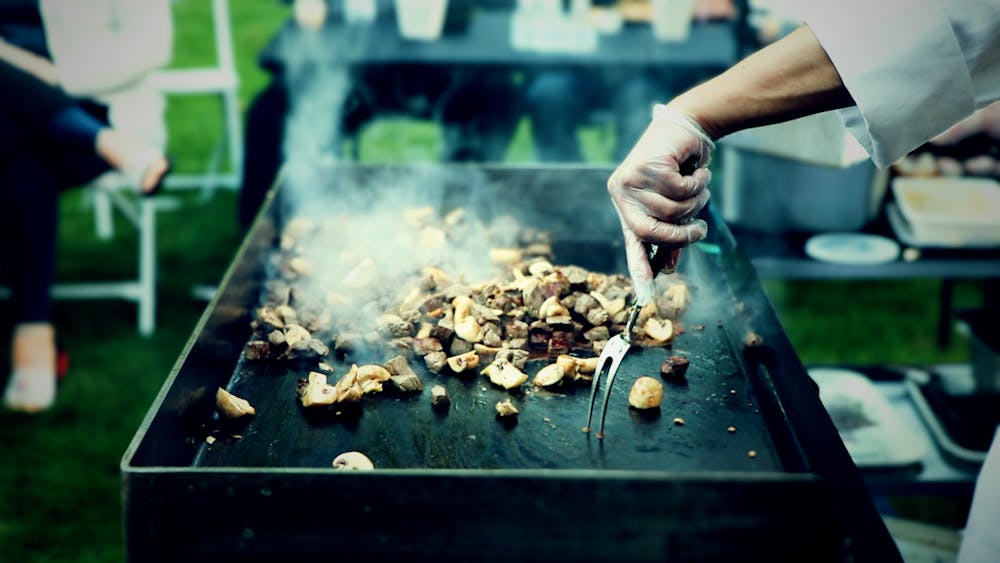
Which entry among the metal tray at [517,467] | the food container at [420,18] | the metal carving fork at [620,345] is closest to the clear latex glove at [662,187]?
the metal carving fork at [620,345]

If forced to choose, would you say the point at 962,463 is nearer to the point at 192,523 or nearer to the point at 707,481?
the point at 707,481

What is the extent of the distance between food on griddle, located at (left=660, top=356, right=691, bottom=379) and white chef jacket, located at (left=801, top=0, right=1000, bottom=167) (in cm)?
63

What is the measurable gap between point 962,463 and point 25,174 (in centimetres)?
369

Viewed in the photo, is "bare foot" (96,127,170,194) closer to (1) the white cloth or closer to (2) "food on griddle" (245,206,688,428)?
(1) the white cloth

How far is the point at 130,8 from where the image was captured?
3742 mm

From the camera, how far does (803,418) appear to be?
1.64 meters

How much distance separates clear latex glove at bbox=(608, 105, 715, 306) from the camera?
5.20ft

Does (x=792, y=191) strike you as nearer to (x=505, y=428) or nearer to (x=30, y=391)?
(x=505, y=428)

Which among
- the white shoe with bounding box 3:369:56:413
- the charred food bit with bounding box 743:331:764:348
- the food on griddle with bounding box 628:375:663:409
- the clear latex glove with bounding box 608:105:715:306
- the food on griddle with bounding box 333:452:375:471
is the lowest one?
the white shoe with bounding box 3:369:56:413

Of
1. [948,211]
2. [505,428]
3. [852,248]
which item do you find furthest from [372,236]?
[948,211]

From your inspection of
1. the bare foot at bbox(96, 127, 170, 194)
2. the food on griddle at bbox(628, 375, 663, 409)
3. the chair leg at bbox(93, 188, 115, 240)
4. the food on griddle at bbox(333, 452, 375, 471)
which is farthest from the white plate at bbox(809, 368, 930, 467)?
the chair leg at bbox(93, 188, 115, 240)

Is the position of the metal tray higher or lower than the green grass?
higher

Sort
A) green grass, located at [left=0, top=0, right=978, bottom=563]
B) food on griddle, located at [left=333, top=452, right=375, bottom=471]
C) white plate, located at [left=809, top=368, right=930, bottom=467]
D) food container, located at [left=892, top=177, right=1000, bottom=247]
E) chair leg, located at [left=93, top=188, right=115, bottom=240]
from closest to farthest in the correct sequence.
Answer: food on griddle, located at [left=333, top=452, right=375, bottom=471]
white plate, located at [left=809, top=368, right=930, bottom=467]
food container, located at [left=892, top=177, right=1000, bottom=247]
green grass, located at [left=0, top=0, right=978, bottom=563]
chair leg, located at [left=93, top=188, right=115, bottom=240]

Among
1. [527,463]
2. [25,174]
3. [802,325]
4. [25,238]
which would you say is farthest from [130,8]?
[802,325]
